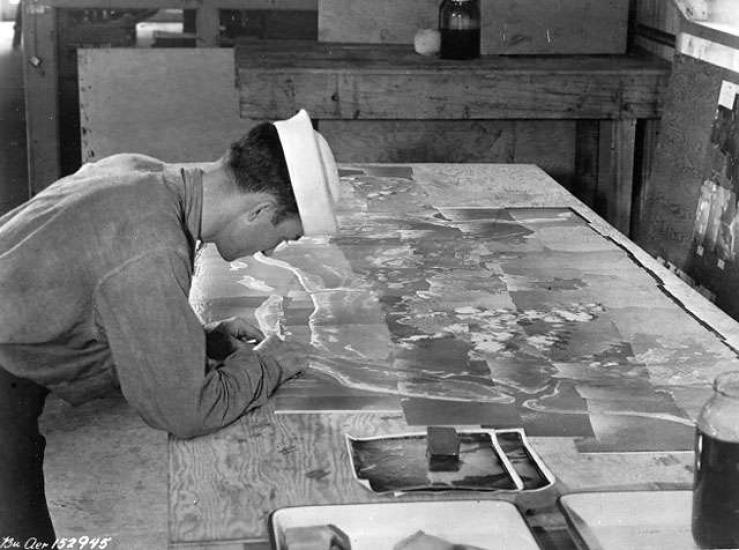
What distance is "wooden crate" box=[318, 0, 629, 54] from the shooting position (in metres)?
5.60

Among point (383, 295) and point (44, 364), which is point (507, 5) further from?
point (44, 364)

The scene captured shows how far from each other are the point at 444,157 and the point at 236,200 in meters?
3.31

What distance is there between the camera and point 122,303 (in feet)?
7.09

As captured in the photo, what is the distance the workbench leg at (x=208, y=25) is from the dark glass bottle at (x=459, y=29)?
1.49 m

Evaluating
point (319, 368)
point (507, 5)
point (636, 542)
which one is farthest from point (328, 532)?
point (507, 5)

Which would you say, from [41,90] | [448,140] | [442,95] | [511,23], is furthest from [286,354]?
[41,90]

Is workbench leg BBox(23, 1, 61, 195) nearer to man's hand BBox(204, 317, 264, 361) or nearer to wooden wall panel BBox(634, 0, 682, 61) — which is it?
wooden wall panel BBox(634, 0, 682, 61)

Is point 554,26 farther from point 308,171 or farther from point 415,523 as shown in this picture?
point 415,523

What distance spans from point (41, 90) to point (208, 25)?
954mm

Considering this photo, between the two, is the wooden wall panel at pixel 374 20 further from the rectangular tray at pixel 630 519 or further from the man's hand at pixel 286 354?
the rectangular tray at pixel 630 519

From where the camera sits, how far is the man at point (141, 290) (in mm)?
2158

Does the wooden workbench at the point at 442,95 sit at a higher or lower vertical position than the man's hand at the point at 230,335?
higher

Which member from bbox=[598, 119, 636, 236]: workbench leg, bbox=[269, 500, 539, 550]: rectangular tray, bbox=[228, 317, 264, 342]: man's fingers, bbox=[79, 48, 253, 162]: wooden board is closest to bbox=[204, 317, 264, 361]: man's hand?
bbox=[228, 317, 264, 342]: man's fingers

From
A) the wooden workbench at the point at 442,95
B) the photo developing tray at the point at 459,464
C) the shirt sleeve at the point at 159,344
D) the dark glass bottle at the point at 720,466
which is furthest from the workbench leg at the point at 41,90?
the dark glass bottle at the point at 720,466
